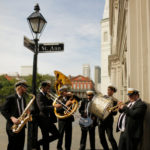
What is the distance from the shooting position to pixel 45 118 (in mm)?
5684

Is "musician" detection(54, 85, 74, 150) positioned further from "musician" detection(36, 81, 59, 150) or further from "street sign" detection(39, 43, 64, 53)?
"street sign" detection(39, 43, 64, 53)

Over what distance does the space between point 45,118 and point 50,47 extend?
203 centimetres

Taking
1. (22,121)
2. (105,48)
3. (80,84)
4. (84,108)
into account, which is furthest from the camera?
(80,84)

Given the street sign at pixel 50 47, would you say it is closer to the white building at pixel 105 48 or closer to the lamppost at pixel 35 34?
the lamppost at pixel 35 34

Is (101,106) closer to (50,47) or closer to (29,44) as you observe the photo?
(50,47)

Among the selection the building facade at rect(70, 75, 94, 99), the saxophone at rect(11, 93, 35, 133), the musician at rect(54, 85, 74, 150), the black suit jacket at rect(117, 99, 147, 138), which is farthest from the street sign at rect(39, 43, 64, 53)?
the building facade at rect(70, 75, 94, 99)

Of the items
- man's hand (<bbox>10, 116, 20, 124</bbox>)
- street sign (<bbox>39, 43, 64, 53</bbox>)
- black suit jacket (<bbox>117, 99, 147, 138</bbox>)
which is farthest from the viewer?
street sign (<bbox>39, 43, 64, 53</bbox>)

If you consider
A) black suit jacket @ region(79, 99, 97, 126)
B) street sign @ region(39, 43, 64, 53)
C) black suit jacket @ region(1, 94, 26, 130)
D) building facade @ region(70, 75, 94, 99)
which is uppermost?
street sign @ region(39, 43, 64, 53)

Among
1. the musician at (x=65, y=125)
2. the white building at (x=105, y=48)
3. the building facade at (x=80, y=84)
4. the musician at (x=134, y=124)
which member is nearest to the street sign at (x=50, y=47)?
the musician at (x=65, y=125)

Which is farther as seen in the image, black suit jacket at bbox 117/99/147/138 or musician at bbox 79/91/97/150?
musician at bbox 79/91/97/150

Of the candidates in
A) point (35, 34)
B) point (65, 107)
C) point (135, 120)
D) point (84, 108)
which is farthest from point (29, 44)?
point (135, 120)

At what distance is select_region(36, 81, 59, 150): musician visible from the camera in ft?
18.5

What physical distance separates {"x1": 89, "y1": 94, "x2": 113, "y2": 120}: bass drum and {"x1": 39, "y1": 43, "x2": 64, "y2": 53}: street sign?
1.81 metres

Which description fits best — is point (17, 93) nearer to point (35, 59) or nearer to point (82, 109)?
point (35, 59)
